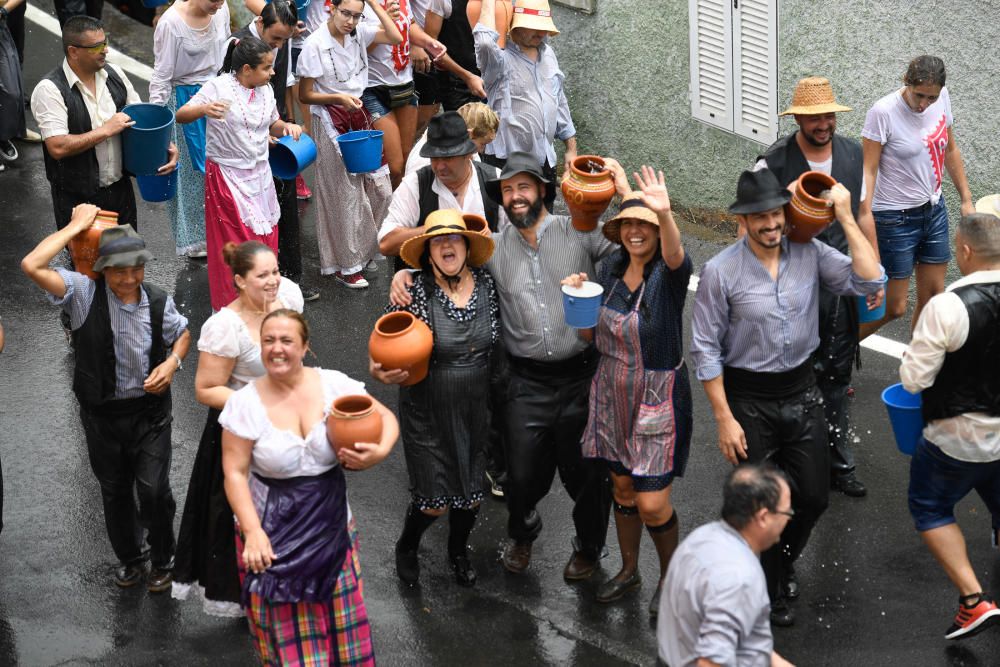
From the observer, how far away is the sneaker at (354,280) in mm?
10039

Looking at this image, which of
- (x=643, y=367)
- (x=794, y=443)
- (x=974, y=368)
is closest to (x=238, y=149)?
(x=643, y=367)

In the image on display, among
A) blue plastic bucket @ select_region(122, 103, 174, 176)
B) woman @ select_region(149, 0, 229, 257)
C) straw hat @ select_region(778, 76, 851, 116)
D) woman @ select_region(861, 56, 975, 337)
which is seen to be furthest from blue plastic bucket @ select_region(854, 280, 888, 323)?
woman @ select_region(149, 0, 229, 257)

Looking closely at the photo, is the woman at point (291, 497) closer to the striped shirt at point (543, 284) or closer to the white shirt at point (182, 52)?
the striped shirt at point (543, 284)

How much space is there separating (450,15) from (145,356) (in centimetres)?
517

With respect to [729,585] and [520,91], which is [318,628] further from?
[520,91]

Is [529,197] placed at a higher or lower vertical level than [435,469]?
higher

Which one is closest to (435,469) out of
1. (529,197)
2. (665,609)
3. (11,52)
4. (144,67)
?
(529,197)

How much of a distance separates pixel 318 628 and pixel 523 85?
15.1 feet

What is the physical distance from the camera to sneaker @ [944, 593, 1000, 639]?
6.06 m

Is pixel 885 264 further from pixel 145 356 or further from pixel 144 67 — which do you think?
pixel 144 67

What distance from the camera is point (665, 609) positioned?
15.5ft

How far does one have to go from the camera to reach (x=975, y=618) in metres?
6.07

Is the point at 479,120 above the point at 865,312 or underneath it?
above

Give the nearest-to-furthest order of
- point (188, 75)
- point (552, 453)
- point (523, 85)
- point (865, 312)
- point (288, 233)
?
point (552, 453), point (865, 312), point (523, 85), point (288, 233), point (188, 75)
